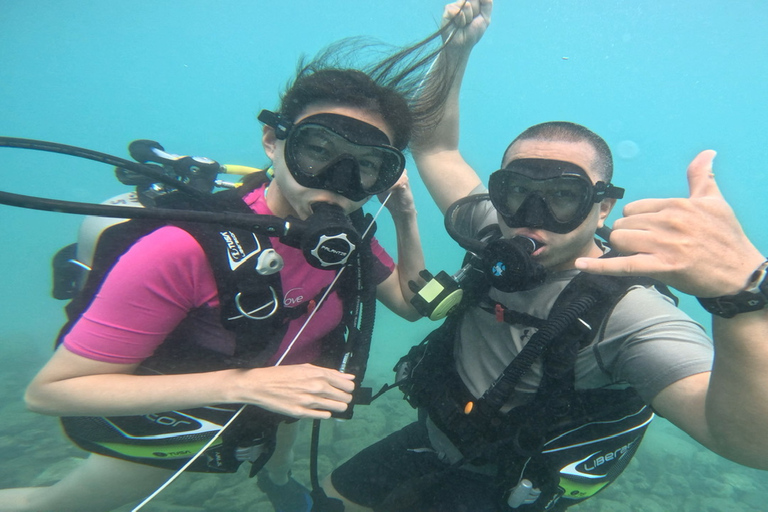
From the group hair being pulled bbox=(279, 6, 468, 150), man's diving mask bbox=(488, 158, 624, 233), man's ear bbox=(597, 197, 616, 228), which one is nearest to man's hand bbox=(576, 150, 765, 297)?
man's diving mask bbox=(488, 158, 624, 233)

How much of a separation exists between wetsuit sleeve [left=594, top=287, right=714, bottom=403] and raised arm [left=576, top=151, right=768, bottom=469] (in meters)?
0.23

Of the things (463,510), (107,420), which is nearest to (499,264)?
(463,510)

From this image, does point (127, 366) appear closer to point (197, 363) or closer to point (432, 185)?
point (197, 363)

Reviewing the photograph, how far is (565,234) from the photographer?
6.77 ft

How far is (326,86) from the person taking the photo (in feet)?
6.59

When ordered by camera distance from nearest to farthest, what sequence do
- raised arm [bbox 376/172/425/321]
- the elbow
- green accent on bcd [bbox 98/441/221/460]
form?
the elbow
green accent on bcd [bbox 98/441/221/460]
raised arm [bbox 376/172/425/321]

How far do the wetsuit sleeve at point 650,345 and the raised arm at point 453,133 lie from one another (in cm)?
192

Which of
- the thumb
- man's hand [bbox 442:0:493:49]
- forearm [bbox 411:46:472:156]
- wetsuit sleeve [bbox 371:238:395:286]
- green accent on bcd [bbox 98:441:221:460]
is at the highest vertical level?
man's hand [bbox 442:0:493:49]

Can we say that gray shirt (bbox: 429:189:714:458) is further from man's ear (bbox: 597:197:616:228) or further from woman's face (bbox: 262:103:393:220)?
woman's face (bbox: 262:103:393:220)

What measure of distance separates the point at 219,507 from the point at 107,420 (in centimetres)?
379

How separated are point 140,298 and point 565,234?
7.18 feet

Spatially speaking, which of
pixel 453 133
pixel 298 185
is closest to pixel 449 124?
pixel 453 133

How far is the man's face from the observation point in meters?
→ 2.08

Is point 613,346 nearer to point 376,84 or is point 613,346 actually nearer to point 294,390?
point 294,390
